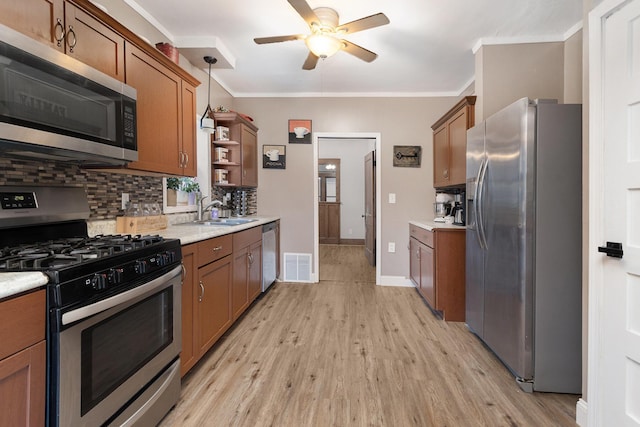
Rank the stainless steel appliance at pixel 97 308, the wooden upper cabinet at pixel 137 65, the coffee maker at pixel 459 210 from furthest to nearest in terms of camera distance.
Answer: the coffee maker at pixel 459 210 < the wooden upper cabinet at pixel 137 65 < the stainless steel appliance at pixel 97 308

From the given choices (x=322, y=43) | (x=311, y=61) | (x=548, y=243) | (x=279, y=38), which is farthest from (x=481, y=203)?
(x=279, y=38)

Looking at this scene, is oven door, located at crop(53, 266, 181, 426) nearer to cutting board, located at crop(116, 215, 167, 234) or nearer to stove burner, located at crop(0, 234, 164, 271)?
stove burner, located at crop(0, 234, 164, 271)

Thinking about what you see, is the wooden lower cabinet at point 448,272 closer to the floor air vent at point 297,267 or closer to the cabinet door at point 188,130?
the floor air vent at point 297,267

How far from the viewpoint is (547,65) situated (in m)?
2.72

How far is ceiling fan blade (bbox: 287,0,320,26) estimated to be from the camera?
1795 mm

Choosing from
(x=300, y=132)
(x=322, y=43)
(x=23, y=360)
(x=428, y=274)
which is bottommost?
(x=428, y=274)

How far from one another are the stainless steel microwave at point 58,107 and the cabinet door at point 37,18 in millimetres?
150

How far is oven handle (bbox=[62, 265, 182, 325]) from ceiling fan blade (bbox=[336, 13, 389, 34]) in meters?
1.89

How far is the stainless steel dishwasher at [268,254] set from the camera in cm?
338

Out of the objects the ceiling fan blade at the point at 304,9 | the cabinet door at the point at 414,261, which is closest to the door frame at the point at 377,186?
the cabinet door at the point at 414,261

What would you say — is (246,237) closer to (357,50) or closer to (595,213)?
(357,50)

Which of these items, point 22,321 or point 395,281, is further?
point 395,281

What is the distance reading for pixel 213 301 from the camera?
212cm

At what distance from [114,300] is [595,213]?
7.06 feet
